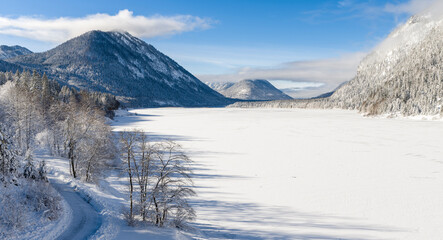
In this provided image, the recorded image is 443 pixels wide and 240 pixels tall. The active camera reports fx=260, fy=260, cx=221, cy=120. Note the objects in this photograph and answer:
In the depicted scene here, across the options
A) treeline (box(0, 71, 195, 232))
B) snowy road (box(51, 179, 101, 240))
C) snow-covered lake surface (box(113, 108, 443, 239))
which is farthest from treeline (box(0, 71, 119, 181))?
snow-covered lake surface (box(113, 108, 443, 239))

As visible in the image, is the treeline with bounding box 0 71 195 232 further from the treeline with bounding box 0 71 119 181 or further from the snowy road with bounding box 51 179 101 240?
the snowy road with bounding box 51 179 101 240

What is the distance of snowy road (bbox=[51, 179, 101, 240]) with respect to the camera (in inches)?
657

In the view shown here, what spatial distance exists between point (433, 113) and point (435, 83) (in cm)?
2177

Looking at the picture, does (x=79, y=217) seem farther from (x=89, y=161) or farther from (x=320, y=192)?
(x=320, y=192)

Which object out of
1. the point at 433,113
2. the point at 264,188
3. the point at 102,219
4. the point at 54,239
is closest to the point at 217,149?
the point at 264,188

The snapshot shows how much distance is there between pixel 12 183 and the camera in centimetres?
1959

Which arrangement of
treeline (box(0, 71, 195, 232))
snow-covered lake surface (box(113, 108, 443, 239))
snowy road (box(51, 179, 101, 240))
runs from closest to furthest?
snowy road (box(51, 179, 101, 240)), treeline (box(0, 71, 195, 232)), snow-covered lake surface (box(113, 108, 443, 239))

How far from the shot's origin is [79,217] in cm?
1911

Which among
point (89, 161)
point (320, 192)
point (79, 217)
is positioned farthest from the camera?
point (89, 161)

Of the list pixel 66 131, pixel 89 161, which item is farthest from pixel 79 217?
pixel 66 131

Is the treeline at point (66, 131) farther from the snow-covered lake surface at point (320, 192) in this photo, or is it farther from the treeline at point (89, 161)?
the snow-covered lake surface at point (320, 192)

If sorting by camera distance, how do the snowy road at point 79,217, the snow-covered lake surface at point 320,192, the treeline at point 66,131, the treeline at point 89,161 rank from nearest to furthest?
the snowy road at point 79,217 < the treeline at point 89,161 < the snow-covered lake surface at point 320,192 < the treeline at point 66,131

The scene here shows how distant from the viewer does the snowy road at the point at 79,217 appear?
16.7 meters

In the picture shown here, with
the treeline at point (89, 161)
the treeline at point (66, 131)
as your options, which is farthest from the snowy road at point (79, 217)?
the treeline at point (66, 131)
